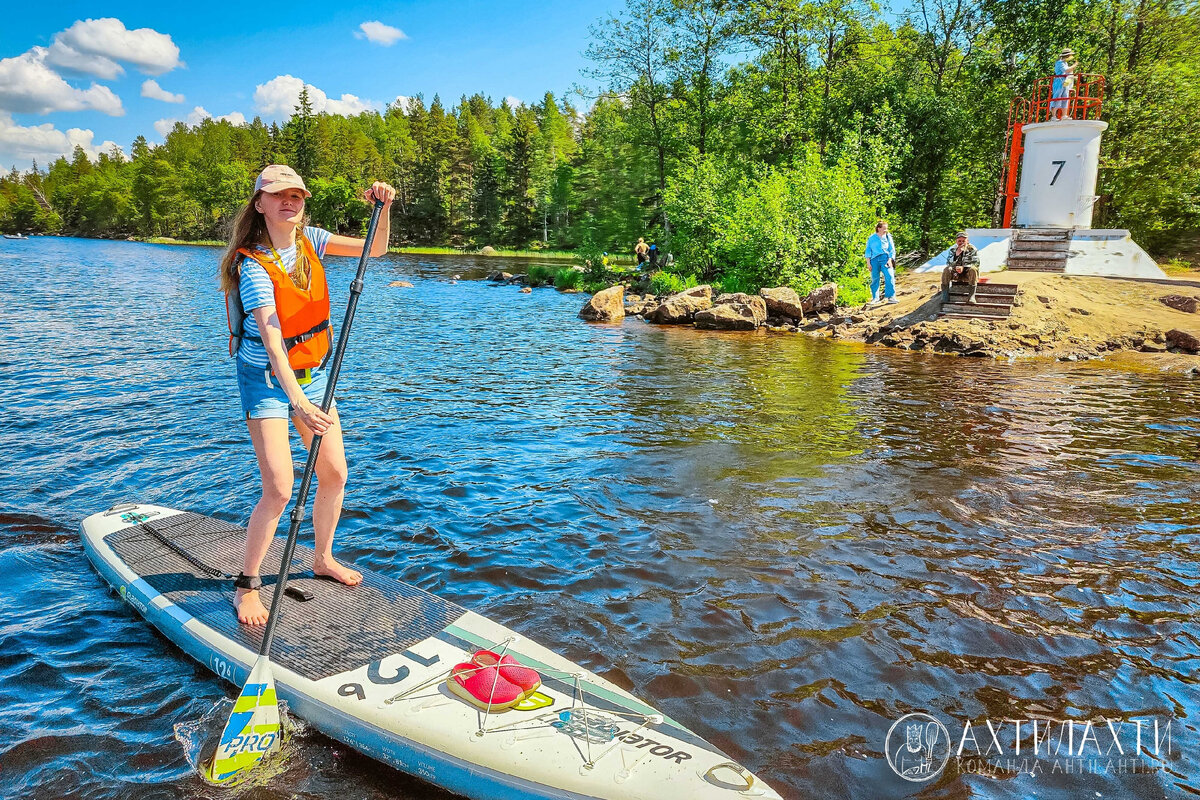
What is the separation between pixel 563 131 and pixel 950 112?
74.8m

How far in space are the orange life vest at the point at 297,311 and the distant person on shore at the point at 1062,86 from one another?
21.2 metres

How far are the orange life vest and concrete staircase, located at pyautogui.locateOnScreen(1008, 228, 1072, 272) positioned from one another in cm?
1964

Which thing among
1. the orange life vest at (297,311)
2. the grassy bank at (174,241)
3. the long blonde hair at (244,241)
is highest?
the grassy bank at (174,241)

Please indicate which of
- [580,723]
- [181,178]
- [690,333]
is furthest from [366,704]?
[181,178]

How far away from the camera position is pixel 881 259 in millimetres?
19422

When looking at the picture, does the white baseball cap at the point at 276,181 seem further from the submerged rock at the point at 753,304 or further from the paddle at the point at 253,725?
the submerged rock at the point at 753,304

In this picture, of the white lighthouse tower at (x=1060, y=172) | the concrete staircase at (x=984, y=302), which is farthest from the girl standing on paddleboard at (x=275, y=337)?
the white lighthouse tower at (x=1060, y=172)

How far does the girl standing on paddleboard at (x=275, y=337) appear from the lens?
396 cm

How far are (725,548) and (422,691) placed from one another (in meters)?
3.22

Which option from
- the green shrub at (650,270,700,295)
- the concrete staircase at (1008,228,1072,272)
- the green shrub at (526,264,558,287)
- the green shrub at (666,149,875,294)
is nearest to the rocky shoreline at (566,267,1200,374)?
the concrete staircase at (1008,228,1072,272)

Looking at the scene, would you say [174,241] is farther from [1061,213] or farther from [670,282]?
[1061,213]

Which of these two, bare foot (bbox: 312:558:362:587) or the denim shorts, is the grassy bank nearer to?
bare foot (bbox: 312:558:362:587)

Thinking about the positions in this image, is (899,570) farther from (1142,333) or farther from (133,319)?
(133,319)

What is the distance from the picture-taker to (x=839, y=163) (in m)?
24.9
